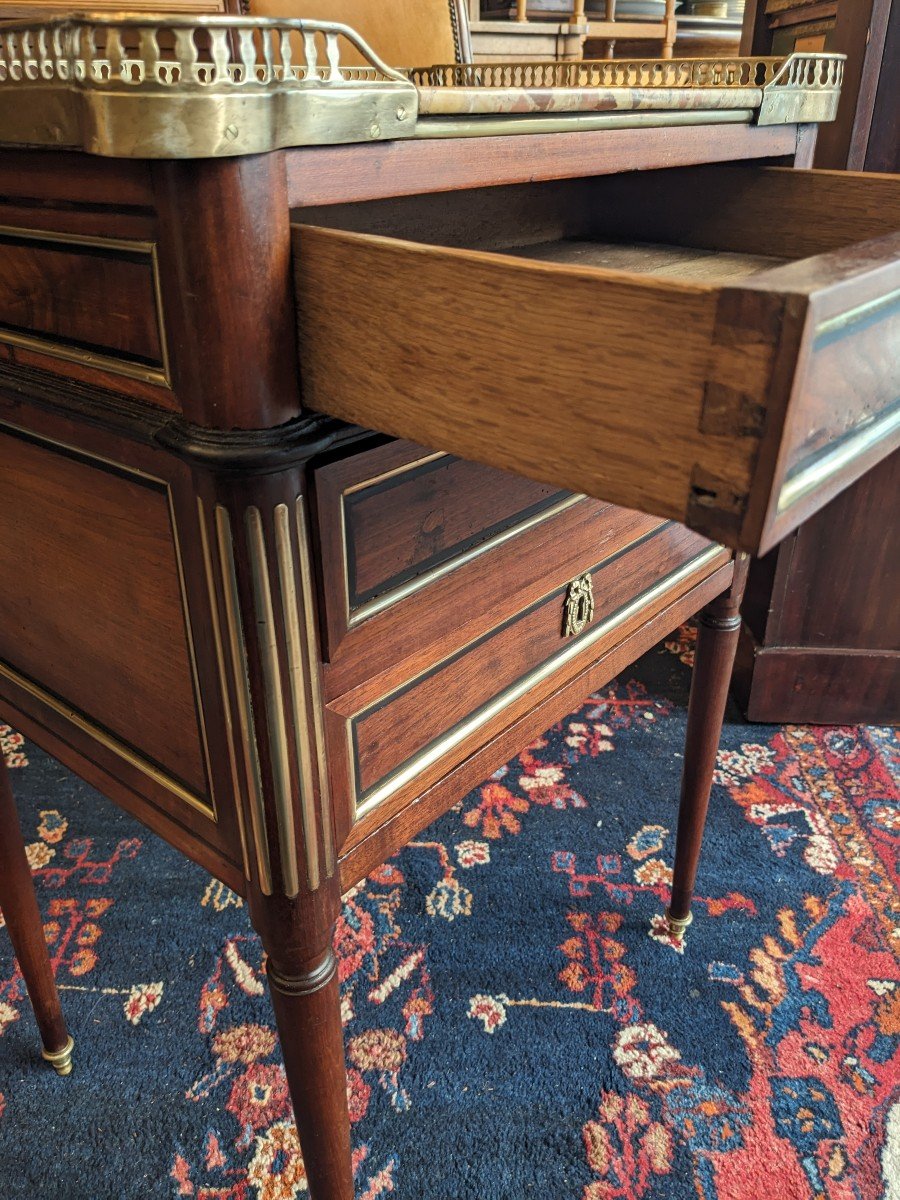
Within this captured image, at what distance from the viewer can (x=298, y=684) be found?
1.55 ft

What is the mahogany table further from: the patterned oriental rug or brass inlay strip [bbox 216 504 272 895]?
the patterned oriental rug

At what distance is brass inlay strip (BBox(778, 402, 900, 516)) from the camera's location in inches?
12.6


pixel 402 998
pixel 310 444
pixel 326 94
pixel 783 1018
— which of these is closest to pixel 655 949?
pixel 783 1018

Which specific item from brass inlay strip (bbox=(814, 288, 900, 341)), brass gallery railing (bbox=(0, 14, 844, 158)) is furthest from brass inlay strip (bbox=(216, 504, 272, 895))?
brass inlay strip (bbox=(814, 288, 900, 341))

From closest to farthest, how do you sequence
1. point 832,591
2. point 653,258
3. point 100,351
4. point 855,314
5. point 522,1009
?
point 855,314, point 100,351, point 653,258, point 522,1009, point 832,591

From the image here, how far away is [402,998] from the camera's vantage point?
930 mm

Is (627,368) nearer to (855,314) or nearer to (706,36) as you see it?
(855,314)

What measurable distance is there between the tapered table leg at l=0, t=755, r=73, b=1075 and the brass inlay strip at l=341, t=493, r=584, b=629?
39cm

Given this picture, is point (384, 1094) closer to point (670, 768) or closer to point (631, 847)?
point (631, 847)

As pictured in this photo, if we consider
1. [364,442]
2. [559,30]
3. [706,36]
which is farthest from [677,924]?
[706,36]

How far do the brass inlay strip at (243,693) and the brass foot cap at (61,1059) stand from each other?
48 cm

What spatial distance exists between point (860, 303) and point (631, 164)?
0.27 m

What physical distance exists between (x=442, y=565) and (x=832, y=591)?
0.91 m

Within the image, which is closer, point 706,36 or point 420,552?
point 420,552
